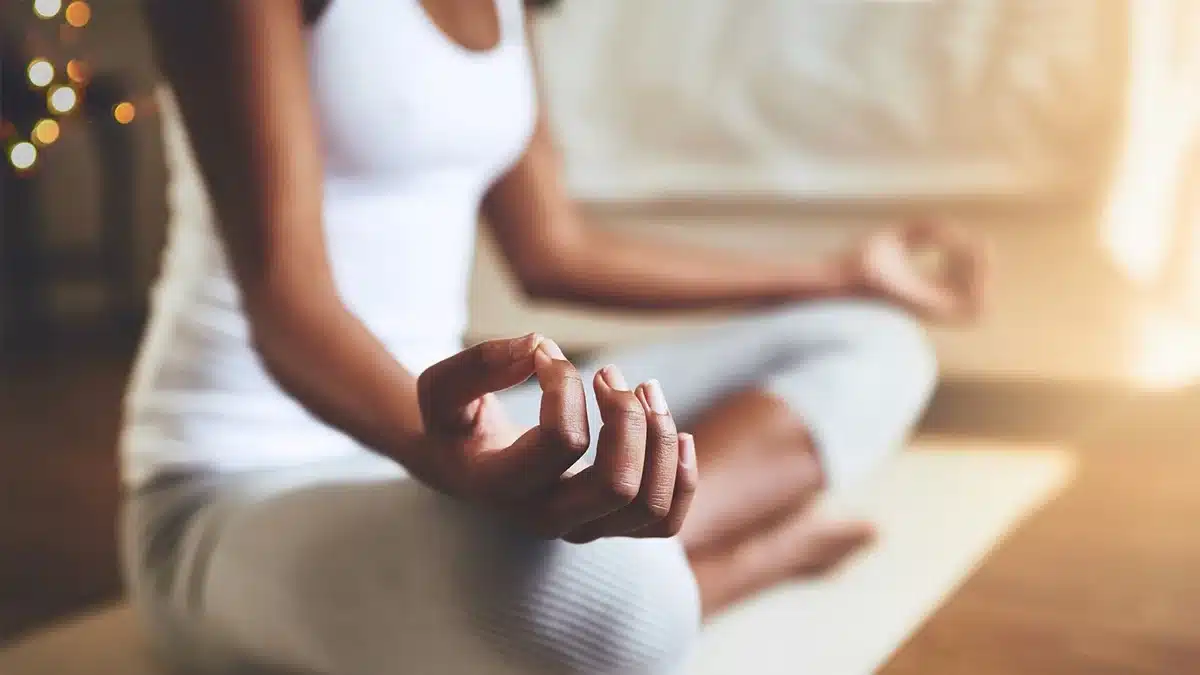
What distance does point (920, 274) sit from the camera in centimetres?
70

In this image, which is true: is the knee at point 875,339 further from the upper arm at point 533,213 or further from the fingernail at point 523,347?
the fingernail at point 523,347

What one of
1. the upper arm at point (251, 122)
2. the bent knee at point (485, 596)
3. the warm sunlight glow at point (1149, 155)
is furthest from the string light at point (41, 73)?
the warm sunlight glow at point (1149, 155)

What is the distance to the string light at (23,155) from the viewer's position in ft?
1.61

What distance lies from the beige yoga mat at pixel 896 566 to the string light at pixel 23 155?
35 centimetres

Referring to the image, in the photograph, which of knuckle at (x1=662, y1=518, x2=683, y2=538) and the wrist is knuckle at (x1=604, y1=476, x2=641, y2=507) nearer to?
knuckle at (x1=662, y1=518, x2=683, y2=538)

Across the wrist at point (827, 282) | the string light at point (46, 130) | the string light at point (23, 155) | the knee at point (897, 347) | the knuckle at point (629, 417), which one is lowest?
the knee at point (897, 347)

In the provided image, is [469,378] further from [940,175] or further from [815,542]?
[940,175]

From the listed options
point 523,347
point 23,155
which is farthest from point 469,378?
point 23,155

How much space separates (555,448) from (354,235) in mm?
192

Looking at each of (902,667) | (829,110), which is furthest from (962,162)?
(902,667)

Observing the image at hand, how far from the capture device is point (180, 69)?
0.40 meters

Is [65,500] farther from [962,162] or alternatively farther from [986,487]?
[962,162]

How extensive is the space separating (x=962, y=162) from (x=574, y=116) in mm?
380

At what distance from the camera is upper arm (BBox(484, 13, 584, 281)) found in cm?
65
